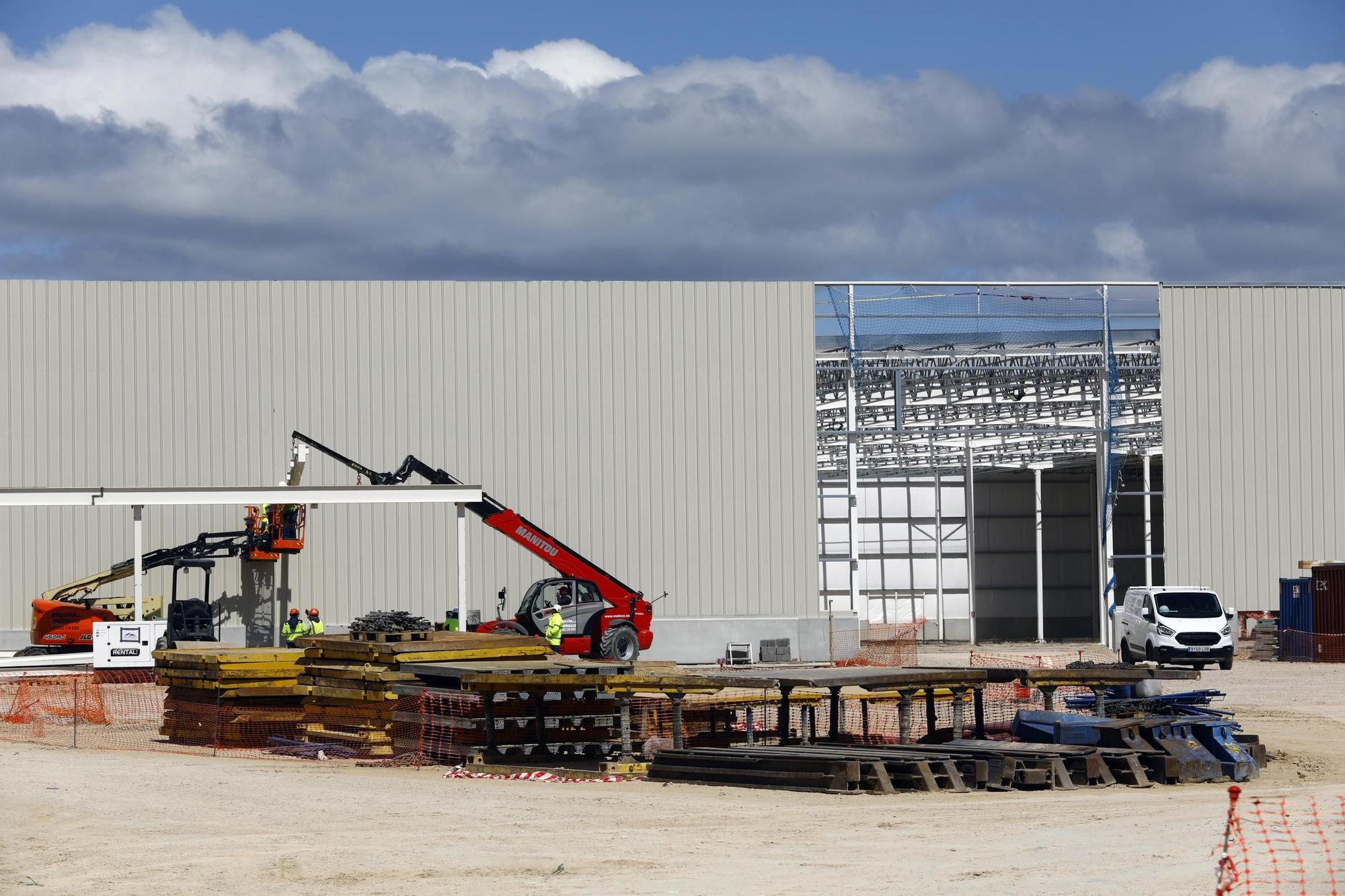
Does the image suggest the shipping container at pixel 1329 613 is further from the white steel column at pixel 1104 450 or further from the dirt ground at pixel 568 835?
the dirt ground at pixel 568 835

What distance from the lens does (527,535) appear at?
34406 millimetres

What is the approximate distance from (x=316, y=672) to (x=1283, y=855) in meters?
13.5

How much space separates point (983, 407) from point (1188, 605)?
1344cm

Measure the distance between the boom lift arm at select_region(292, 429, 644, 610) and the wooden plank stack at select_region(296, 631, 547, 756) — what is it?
1110cm

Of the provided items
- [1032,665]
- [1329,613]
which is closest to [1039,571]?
[1329,613]

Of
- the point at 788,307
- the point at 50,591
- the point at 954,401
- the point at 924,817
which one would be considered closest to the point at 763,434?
the point at 788,307

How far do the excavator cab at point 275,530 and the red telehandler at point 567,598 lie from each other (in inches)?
61.3

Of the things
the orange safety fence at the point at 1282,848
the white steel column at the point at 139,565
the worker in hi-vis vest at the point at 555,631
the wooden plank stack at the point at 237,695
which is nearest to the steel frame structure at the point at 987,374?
the worker in hi-vis vest at the point at 555,631

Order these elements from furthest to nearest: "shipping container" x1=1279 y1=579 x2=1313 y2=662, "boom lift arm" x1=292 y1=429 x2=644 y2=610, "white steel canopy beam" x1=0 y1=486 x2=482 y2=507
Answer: "shipping container" x1=1279 y1=579 x2=1313 y2=662 → "boom lift arm" x1=292 y1=429 x2=644 y2=610 → "white steel canopy beam" x1=0 y1=486 x2=482 y2=507

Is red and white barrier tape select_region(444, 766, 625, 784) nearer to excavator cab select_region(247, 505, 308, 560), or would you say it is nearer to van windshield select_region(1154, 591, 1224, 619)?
excavator cab select_region(247, 505, 308, 560)

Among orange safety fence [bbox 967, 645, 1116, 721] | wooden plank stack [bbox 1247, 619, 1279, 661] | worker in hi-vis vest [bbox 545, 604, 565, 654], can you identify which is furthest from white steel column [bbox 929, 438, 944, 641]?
worker in hi-vis vest [bbox 545, 604, 565, 654]

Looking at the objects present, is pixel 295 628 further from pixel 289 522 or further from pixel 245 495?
pixel 289 522

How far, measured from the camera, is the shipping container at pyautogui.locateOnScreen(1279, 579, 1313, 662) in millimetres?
37812

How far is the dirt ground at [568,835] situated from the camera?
1179 cm
